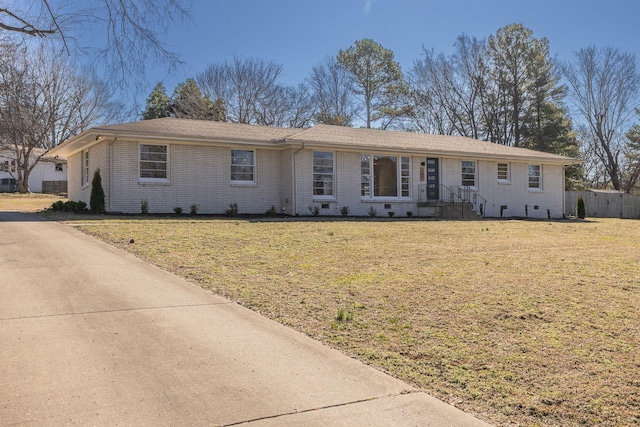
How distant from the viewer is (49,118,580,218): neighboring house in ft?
57.4

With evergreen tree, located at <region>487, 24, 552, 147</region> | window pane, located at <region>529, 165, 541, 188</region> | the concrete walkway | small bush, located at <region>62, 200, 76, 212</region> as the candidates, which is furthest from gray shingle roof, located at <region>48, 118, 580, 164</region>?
evergreen tree, located at <region>487, 24, 552, 147</region>

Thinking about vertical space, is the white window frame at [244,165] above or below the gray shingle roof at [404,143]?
below

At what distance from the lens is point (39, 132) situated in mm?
39062

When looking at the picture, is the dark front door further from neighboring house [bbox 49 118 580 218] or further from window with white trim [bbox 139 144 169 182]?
window with white trim [bbox 139 144 169 182]

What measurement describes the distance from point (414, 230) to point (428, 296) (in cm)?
836

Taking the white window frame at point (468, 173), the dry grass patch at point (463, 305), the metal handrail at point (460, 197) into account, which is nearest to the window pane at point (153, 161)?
the dry grass patch at point (463, 305)

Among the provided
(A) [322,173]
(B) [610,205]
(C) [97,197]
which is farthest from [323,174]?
(B) [610,205]

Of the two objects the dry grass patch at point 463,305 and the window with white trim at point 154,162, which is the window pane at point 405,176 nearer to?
the window with white trim at point 154,162

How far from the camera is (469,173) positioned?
23.5 meters

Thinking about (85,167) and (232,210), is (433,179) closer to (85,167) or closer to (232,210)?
(232,210)

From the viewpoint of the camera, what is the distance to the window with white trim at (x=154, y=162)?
17578 mm

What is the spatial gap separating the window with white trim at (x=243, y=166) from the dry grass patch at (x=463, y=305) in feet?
24.6

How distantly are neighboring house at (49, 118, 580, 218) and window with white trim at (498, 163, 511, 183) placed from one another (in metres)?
0.05

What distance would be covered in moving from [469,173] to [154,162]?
1401cm
